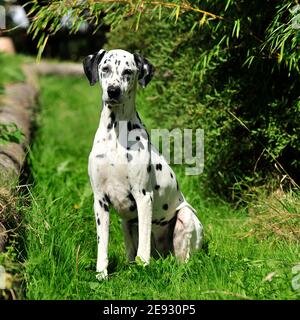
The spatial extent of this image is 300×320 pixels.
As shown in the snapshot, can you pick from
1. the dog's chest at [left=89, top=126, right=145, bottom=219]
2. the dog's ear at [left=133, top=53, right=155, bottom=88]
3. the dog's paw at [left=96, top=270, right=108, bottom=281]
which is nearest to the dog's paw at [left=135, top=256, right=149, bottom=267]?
the dog's paw at [left=96, top=270, right=108, bottom=281]

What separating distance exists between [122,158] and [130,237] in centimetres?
76

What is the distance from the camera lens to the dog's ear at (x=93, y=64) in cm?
498

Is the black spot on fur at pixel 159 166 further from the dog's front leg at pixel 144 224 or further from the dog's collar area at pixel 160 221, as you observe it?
the dog's collar area at pixel 160 221

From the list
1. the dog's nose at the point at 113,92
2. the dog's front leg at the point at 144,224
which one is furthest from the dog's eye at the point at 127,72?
the dog's front leg at the point at 144,224

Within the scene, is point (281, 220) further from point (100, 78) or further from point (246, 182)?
point (100, 78)

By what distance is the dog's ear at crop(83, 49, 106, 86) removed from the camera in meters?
4.98

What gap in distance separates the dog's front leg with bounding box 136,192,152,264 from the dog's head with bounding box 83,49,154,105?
2.20 ft

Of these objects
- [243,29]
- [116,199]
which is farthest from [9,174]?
[243,29]

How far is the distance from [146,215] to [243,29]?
79.0 inches

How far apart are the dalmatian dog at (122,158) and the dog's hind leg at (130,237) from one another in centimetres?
14

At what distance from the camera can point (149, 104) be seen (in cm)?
789

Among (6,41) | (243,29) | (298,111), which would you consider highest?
(243,29)

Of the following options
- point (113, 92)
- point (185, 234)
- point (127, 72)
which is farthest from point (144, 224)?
point (127, 72)

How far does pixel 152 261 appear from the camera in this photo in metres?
5.03
